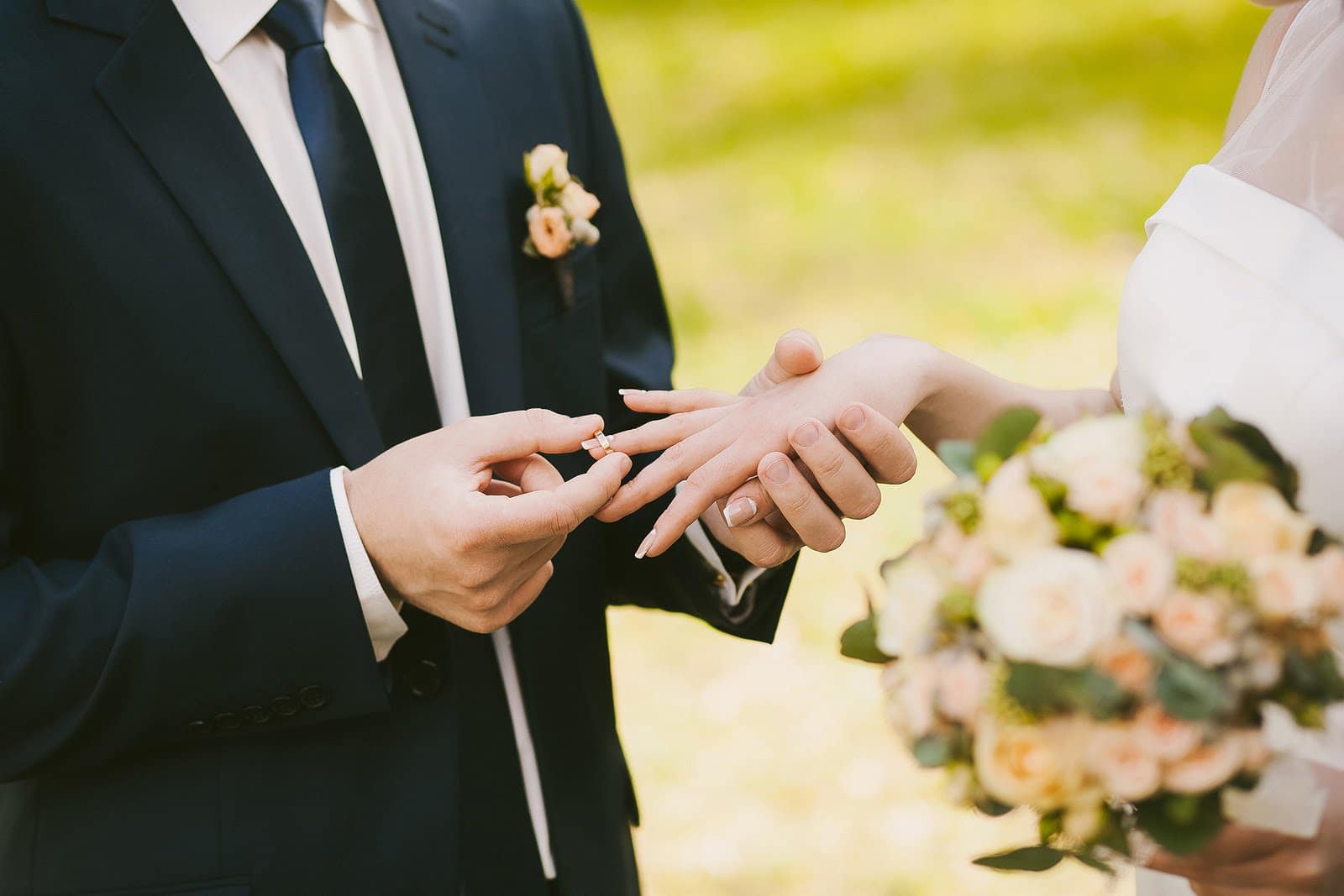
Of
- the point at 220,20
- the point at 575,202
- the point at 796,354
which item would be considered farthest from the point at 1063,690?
the point at 220,20

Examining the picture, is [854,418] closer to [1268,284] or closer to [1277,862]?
[1268,284]

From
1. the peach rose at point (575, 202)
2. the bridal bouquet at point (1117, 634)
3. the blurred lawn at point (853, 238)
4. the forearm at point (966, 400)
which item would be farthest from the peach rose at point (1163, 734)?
the blurred lawn at point (853, 238)

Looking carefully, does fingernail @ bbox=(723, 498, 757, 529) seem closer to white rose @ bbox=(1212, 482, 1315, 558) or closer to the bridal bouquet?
the bridal bouquet

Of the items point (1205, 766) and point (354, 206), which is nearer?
point (1205, 766)

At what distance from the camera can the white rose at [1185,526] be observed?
1130 millimetres

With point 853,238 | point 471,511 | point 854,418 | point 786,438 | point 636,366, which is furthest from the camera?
point 853,238

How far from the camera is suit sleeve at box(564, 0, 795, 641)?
2197 millimetres

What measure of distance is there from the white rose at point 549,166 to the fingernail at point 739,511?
61cm

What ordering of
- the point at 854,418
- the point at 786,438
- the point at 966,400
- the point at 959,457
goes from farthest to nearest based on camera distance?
the point at 966,400 → the point at 786,438 → the point at 854,418 → the point at 959,457

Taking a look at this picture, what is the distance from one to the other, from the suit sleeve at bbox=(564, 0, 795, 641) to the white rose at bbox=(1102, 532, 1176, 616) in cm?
106

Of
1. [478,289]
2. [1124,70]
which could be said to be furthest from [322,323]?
[1124,70]

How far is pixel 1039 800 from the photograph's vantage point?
3.72ft

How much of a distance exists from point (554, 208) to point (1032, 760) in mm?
1238

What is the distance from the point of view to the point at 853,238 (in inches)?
351
